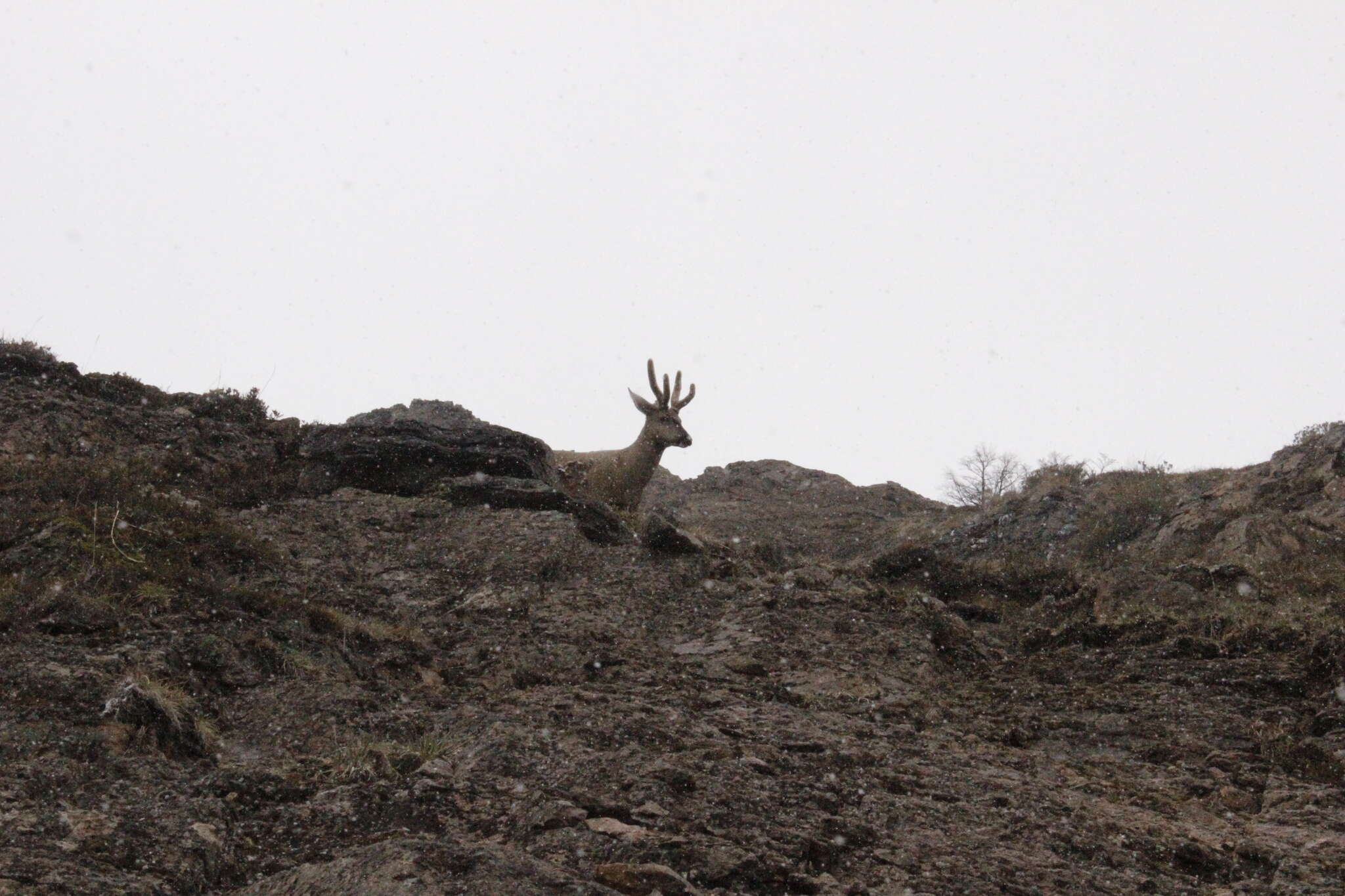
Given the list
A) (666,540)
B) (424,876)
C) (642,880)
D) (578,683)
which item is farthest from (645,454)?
(424,876)

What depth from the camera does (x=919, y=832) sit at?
6266 mm

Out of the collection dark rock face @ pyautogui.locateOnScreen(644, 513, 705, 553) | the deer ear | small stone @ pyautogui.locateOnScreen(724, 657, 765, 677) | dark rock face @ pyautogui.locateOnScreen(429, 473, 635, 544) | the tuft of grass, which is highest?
the deer ear

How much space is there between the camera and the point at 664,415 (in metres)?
15.3

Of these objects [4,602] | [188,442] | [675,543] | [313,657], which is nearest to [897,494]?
[675,543]

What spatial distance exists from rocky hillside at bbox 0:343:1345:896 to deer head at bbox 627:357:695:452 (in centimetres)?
202

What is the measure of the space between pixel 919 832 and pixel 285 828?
3.35m

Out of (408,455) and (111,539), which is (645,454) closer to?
(408,455)

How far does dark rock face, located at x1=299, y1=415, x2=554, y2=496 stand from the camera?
40.8 ft

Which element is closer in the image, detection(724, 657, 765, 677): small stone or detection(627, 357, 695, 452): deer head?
detection(724, 657, 765, 677): small stone

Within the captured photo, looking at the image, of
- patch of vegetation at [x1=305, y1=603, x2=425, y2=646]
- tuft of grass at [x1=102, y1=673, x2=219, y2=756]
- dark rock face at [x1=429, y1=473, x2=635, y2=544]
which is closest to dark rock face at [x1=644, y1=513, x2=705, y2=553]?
dark rock face at [x1=429, y1=473, x2=635, y2=544]

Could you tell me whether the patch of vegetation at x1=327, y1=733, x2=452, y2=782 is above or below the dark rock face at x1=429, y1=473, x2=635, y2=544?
below

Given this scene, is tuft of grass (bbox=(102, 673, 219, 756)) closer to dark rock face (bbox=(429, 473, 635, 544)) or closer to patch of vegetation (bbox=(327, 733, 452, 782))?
patch of vegetation (bbox=(327, 733, 452, 782))

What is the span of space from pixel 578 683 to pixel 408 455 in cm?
511

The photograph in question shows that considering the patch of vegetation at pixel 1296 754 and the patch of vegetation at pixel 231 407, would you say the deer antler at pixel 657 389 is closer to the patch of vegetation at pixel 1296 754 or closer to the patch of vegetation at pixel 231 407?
the patch of vegetation at pixel 231 407
